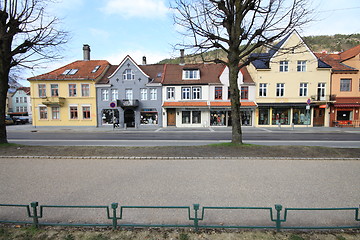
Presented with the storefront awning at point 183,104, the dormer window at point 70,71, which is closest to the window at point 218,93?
the storefront awning at point 183,104

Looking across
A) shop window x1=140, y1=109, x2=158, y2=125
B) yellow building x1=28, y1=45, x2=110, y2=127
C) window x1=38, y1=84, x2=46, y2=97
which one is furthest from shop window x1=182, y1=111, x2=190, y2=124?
window x1=38, y1=84, x2=46, y2=97

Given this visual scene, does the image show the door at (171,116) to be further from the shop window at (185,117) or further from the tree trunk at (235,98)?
the tree trunk at (235,98)

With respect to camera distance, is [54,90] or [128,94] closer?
[128,94]

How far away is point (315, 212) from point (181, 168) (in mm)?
4237

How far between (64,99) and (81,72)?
15.3 ft

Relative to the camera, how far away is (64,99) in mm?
26031

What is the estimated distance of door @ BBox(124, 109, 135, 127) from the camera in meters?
25.9

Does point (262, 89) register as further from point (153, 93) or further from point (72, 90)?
point (72, 90)

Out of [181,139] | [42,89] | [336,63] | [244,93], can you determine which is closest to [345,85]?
[336,63]

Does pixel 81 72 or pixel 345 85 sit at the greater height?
pixel 81 72

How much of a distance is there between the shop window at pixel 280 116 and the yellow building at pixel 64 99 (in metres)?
25.5

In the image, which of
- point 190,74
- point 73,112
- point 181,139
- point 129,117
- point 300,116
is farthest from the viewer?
point 73,112

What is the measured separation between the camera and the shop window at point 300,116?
82.5 ft

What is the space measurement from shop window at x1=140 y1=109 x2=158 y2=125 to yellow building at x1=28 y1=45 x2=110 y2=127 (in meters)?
6.73
